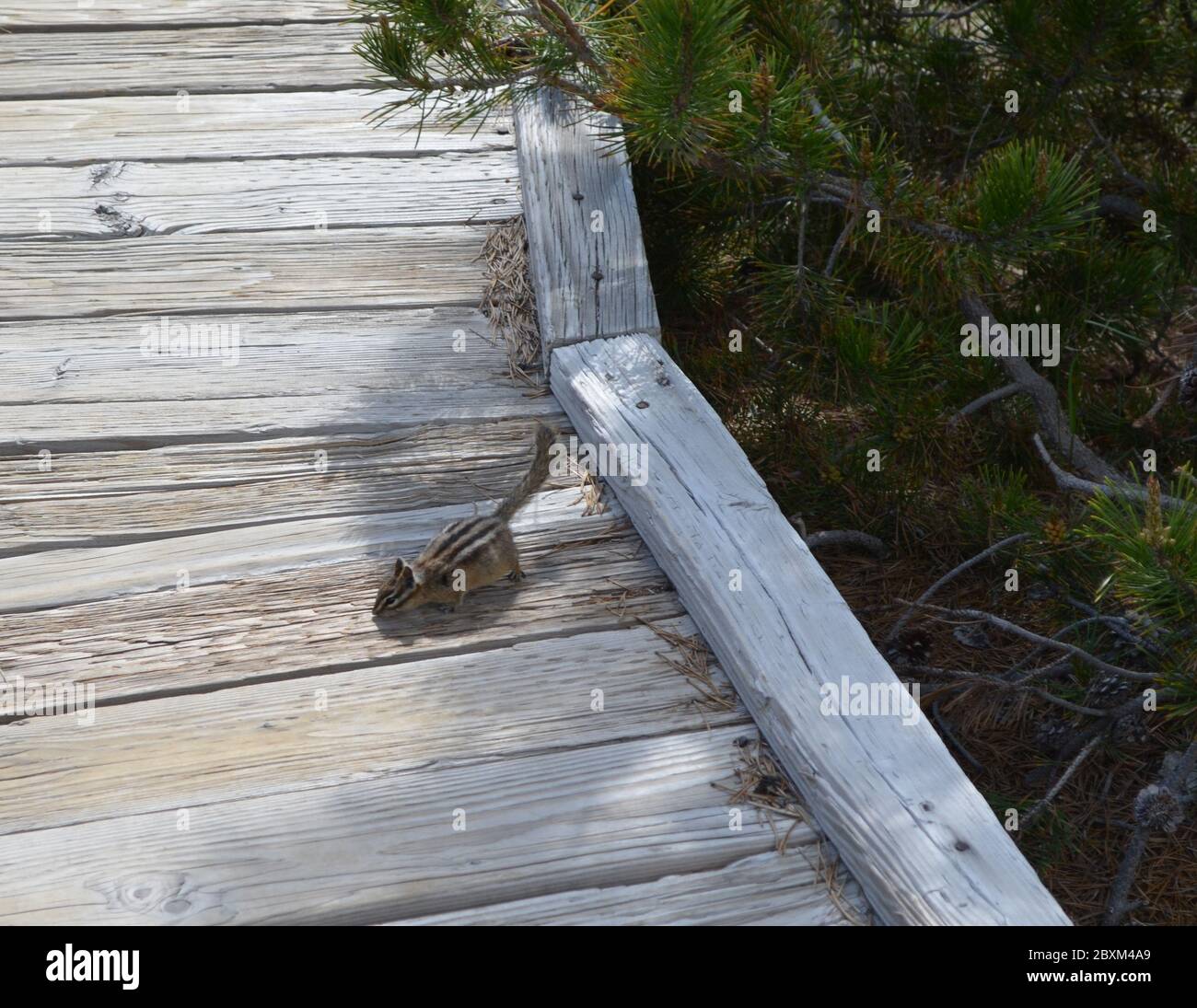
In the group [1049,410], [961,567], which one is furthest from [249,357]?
[1049,410]

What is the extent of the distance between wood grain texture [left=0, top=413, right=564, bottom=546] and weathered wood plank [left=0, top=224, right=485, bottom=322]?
59 centimetres

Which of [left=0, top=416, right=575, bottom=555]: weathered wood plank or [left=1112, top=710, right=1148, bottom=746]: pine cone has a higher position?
[left=0, top=416, right=575, bottom=555]: weathered wood plank

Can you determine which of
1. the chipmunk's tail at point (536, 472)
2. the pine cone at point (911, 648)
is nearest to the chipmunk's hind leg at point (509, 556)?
the chipmunk's tail at point (536, 472)

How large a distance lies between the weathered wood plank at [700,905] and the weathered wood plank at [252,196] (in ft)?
7.83

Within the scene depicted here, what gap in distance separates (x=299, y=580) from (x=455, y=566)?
377 mm

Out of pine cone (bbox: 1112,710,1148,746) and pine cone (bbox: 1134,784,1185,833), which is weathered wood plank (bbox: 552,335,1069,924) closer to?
pine cone (bbox: 1134,784,1185,833)

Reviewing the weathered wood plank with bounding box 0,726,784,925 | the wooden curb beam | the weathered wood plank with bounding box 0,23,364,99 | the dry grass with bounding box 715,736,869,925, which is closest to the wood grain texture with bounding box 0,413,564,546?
the wooden curb beam

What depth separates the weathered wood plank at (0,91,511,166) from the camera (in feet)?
12.6

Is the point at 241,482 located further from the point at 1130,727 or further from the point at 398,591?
the point at 1130,727

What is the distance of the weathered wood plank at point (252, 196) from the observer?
11.7 feet

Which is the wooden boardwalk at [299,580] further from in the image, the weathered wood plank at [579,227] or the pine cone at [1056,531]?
the pine cone at [1056,531]

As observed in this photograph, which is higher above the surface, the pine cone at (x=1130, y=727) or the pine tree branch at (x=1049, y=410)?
the pine tree branch at (x=1049, y=410)

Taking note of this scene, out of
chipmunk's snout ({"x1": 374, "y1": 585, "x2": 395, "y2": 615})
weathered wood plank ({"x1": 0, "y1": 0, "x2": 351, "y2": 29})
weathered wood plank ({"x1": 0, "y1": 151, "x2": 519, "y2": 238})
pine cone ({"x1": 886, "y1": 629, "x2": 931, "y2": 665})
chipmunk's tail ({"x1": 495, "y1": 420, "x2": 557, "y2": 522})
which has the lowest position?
pine cone ({"x1": 886, "y1": 629, "x2": 931, "y2": 665})

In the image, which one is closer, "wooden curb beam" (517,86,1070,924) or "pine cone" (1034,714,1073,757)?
"wooden curb beam" (517,86,1070,924)
